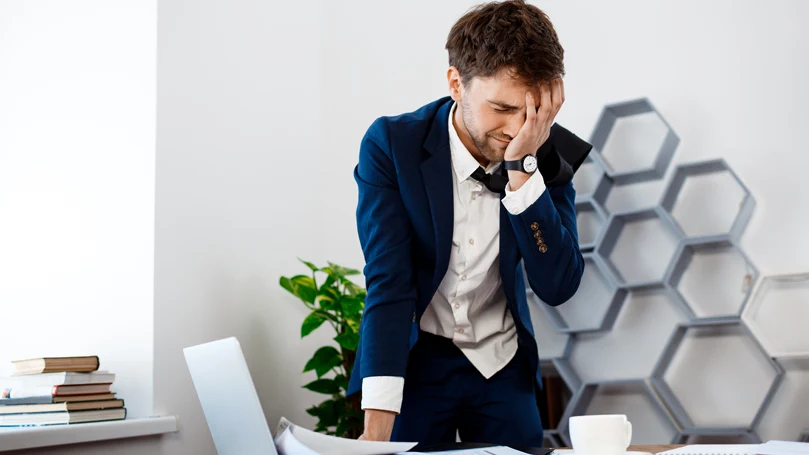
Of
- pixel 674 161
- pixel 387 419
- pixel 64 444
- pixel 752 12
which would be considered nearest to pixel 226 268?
pixel 64 444

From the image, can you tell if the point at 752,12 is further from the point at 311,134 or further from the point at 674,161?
the point at 311,134

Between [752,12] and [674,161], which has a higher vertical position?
[752,12]

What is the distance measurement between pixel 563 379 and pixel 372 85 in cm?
142

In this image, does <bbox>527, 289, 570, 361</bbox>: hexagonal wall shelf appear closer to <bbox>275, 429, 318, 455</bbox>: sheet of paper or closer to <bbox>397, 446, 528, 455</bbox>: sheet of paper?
<bbox>397, 446, 528, 455</bbox>: sheet of paper

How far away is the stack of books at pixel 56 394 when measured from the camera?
1.80 m

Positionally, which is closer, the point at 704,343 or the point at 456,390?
the point at 456,390

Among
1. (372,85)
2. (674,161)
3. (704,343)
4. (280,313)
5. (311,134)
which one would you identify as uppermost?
(372,85)

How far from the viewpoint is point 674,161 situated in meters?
2.38

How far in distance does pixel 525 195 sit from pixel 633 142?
126 centimetres

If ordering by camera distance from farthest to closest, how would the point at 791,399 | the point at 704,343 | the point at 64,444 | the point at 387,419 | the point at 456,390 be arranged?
the point at 704,343 < the point at 791,399 < the point at 64,444 < the point at 456,390 < the point at 387,419

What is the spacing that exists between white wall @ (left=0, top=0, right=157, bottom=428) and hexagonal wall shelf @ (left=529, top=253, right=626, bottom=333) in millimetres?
1270

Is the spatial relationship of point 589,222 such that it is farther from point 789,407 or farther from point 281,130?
point 281,130

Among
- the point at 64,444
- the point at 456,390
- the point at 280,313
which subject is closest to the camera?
the point at 456,390

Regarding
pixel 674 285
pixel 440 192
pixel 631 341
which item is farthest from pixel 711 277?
pixel 440 192
